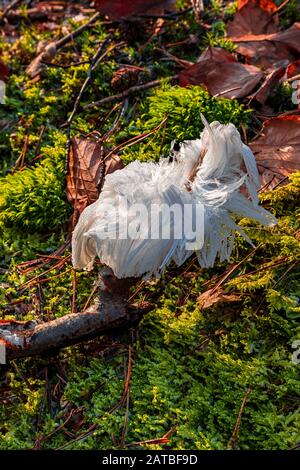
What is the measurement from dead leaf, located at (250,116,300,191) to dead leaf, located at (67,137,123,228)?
67cm

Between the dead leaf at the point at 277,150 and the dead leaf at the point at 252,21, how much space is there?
2.85ft

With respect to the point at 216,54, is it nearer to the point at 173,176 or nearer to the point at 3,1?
the point at 173,176

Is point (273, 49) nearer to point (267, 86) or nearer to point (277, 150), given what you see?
point (267, 86)

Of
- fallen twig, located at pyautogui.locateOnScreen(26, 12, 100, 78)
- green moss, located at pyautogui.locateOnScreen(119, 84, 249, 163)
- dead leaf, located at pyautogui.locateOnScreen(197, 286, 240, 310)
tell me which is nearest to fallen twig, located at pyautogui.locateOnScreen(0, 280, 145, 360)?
dead leaf, located at pyautogui.locateOnScreen(197, 286, 240, 310)

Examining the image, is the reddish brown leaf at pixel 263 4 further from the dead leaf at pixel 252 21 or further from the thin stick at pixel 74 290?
the thin stick at pixel 74 290

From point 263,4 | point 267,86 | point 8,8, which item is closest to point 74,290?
point 267,86

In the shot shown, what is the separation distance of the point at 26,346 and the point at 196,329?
2.16 feet

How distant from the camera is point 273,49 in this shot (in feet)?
11.2

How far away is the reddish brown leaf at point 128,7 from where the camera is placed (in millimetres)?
3727

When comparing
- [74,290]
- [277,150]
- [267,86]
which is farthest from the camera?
[267,86]

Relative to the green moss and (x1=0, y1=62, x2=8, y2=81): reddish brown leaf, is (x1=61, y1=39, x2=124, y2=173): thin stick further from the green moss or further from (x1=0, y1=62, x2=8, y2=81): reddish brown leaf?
(x1=0, y1=62, x2=8, y2=81): reddish brown leaf

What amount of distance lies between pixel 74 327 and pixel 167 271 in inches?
20.2

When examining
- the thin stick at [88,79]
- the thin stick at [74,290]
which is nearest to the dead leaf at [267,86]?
the thin stick at [88,79]

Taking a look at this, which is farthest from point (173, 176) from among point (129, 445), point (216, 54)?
point (216, 54)
